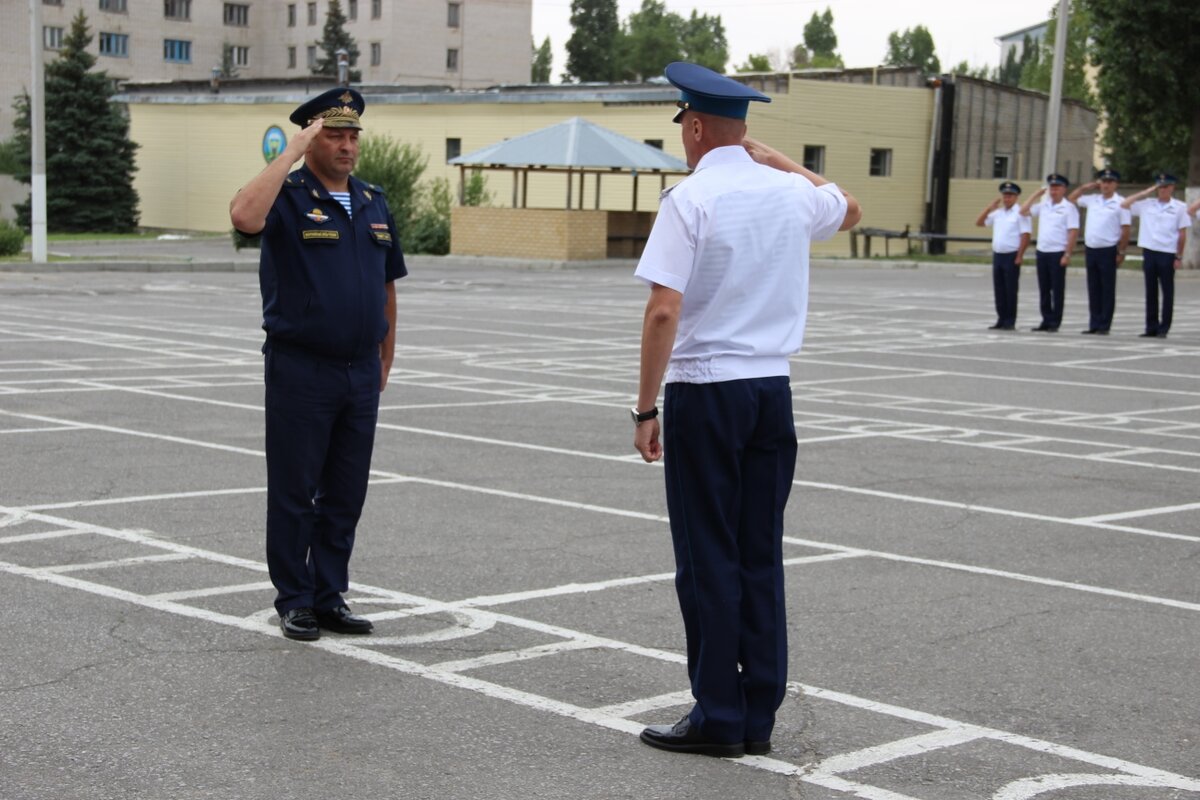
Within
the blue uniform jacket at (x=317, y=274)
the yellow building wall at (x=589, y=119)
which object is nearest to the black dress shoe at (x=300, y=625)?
the blue uniform jacket at (x=317, y=274)

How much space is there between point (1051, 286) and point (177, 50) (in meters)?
91.5

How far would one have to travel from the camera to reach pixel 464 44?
10238 cm

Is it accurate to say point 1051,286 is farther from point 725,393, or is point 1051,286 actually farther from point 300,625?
point 725,393

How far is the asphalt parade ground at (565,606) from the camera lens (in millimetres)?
5008

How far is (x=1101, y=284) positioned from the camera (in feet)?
76.6

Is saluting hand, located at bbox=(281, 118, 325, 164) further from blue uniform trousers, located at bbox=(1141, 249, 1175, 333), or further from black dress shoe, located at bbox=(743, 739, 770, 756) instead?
blue uniform trousers, located at bbox=(1141, 249, 1175, 333)

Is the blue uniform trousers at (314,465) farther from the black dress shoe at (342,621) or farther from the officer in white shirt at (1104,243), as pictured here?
the officer in white shirt at (1104,243)

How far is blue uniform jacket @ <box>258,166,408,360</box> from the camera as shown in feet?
20.6

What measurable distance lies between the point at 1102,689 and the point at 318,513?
2924 mm

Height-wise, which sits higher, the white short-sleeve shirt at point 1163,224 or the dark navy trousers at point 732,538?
the white short-sleeve shirt at point 1163,224

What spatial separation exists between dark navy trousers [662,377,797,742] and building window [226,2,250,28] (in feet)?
361

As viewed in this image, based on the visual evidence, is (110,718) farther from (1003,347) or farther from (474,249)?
(474,249)

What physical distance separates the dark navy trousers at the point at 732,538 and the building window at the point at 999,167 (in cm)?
5628

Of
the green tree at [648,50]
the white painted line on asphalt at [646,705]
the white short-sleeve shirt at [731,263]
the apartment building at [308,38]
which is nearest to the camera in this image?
the white short-sleeve shirt at [731,263]
